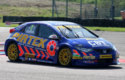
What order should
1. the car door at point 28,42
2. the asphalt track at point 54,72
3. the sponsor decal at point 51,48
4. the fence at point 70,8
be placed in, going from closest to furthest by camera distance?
1. the asphalt track at point 54,72
2. the sponsor decal at point 51,48
3. the car door at point 28,42
4. the fence at point 70,8

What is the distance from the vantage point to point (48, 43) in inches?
523

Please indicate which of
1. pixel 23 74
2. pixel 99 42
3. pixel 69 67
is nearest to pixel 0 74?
pixel 23 74

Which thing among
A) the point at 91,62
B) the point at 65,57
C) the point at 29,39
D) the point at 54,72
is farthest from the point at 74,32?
the point at 54,72

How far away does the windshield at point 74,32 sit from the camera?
43.5 feet

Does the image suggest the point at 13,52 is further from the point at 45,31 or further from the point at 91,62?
the point at 91,62

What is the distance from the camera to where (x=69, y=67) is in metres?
12.7

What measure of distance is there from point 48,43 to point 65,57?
831mm

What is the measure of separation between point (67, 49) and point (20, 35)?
2.33 metres

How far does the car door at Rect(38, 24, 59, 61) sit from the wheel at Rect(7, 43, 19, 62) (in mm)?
1070

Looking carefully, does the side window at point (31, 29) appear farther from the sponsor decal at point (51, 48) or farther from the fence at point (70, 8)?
the fence at point (70, 8)

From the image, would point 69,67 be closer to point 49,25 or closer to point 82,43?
point 82,43

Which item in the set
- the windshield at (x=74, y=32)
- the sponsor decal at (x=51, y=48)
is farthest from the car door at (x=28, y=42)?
the windshield at (x=74, y=32)

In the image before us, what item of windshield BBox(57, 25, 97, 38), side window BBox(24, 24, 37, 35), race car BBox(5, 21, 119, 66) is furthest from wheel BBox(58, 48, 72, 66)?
side window BBox(24, 24, 37, 35)

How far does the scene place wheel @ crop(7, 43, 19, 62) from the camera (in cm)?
1439
